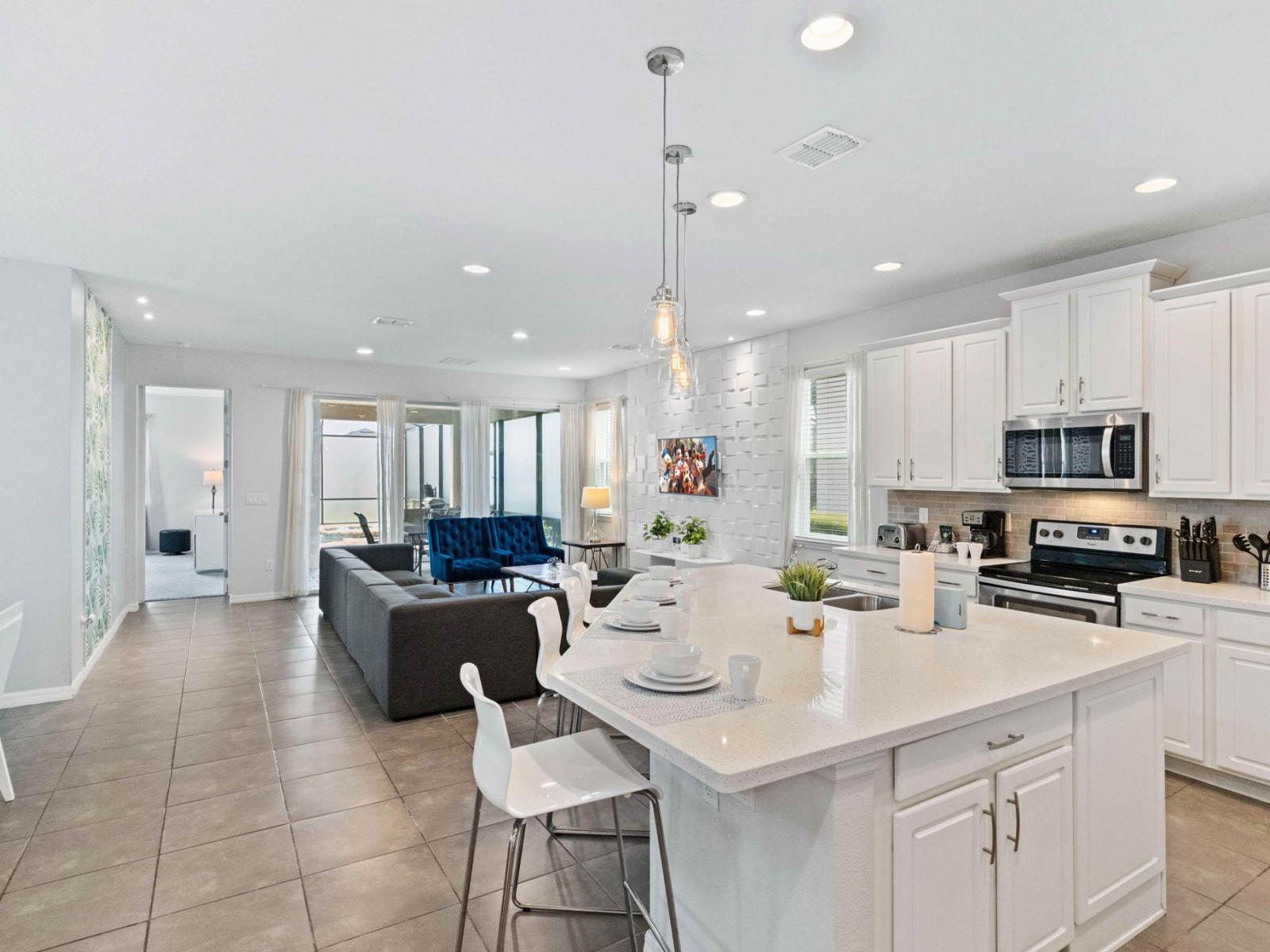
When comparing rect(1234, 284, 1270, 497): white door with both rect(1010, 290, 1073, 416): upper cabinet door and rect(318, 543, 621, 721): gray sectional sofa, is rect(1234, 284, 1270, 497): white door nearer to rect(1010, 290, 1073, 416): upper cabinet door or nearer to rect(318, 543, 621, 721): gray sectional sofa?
rect(1010, 290, 1073, 416): upper cabinet door

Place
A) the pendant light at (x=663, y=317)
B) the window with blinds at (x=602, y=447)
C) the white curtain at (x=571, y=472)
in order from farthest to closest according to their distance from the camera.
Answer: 1. the white curtain at (x=571, y=472)
2. the window with blinds at (x=602, y=447)
3. the pendant light at (x=663, y=317)

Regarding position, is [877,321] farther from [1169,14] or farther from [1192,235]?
[1169,14]

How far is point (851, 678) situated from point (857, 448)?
398 cm

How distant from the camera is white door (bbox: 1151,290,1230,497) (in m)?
3.29

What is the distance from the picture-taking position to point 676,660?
1.75 meters

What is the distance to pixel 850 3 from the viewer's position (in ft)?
6.34

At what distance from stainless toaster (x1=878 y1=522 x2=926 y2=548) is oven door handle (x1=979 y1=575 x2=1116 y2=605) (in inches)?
34.4

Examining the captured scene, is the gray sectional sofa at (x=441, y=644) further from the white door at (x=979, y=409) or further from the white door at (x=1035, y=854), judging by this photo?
the white door at (x=1035, y=854)

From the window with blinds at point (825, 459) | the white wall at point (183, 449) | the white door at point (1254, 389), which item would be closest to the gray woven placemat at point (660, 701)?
the white door at point (1254, 389)

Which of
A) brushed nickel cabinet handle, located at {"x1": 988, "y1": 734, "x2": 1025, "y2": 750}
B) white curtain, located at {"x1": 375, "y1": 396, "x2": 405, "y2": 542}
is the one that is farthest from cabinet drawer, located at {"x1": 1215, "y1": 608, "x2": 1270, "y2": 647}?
white curtain, located at {"x1": 375, "y1": 396, "x2": 405, "y2": 542}

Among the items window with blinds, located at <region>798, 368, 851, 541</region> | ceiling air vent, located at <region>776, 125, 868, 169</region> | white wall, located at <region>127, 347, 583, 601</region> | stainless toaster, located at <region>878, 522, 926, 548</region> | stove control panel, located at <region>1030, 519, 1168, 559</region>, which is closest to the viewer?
ceiling air vent, located at <region>776, 125, 868, 169</region>

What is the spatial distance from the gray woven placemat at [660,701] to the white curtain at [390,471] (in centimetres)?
698

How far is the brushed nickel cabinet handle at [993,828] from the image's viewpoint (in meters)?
1.70

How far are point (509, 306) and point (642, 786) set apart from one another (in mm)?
4425
